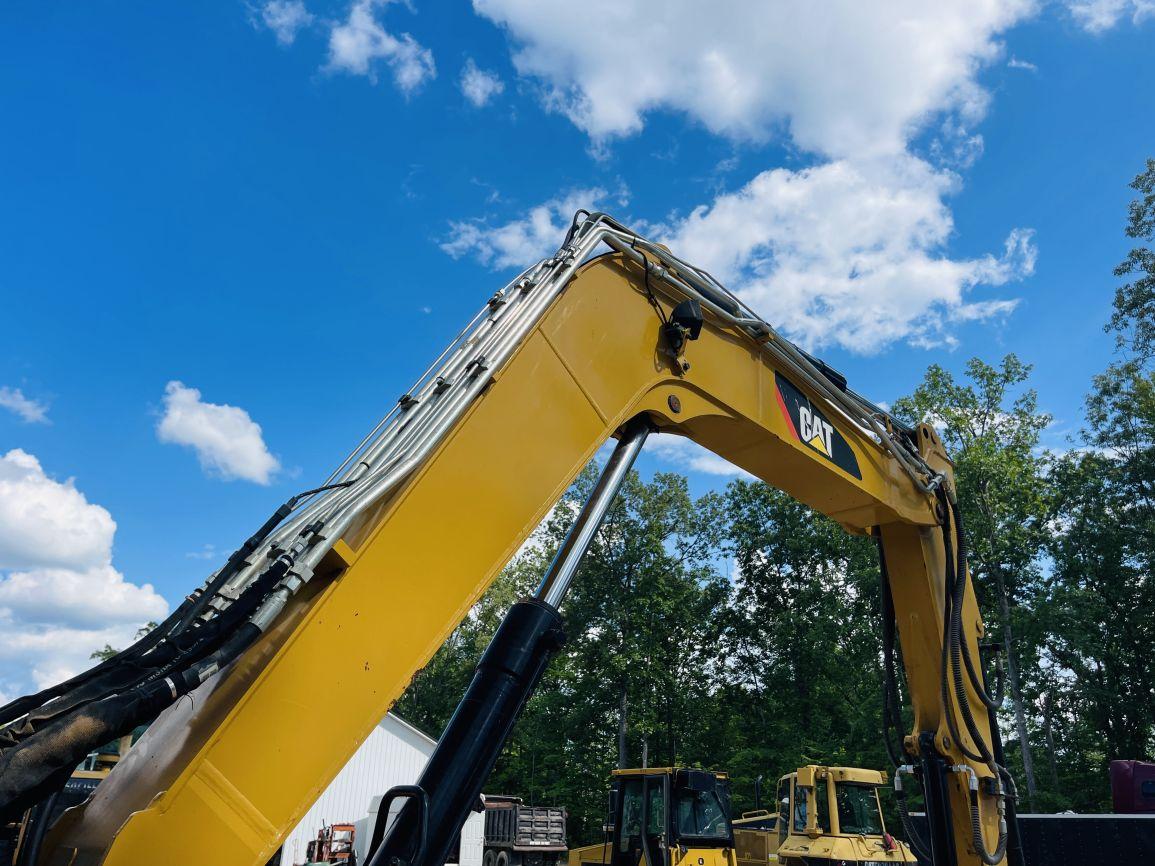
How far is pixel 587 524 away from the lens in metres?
3.38

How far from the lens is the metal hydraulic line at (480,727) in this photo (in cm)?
251

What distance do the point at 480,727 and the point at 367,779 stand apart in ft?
75.3

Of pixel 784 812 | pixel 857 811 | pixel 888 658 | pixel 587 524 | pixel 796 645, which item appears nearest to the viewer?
pixel 587 524

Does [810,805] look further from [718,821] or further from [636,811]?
[636,811]

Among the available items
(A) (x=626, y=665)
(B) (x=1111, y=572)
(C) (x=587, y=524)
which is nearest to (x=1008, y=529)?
(B) (x=1111, y=572)

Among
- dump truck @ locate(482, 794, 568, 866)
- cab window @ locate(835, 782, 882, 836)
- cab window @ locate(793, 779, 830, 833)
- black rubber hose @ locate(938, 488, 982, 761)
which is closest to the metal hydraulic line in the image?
black rubber hose @ locate(938, 488, 982, 761)

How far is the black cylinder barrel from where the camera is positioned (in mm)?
2510

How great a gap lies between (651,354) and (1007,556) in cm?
2406

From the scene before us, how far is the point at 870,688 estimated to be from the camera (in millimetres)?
26047

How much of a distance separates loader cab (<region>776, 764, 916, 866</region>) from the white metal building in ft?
37.7

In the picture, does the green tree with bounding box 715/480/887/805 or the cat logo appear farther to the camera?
the green tree with bounding box 715/480/887/805

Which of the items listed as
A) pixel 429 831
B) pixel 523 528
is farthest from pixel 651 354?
pixel 429 831

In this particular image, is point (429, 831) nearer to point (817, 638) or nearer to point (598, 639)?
point (817, 638)

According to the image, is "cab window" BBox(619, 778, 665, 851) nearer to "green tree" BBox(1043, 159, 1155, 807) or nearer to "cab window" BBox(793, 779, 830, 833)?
"cab window" BBox(793, 779, 830, 833)
